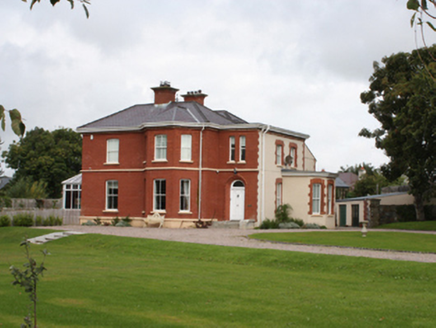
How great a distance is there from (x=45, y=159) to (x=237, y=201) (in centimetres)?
3854

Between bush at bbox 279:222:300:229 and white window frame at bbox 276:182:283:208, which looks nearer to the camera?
bush at bbox 279:222:300:229

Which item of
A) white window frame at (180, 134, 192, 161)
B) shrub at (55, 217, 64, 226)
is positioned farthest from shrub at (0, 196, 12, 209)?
white window frame at (180, 134, 192, 161)

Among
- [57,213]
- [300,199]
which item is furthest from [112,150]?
[300,199]

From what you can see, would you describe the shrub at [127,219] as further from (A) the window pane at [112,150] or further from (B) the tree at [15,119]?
(B) the tree at [15,119]

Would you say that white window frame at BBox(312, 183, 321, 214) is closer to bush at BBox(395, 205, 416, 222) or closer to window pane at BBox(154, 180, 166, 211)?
bush at BBox(395, 205, 416, 222)

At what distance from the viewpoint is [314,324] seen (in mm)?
10992

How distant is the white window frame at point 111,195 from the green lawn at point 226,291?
61.2 ft

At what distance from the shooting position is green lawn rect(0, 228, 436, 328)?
1126 centimetres

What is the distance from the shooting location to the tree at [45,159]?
233 ft

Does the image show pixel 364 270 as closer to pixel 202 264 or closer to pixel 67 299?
pixel 202 264

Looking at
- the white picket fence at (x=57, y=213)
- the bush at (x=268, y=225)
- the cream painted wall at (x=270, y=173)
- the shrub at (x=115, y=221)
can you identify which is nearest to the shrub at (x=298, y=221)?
the cream painted wall at (x=270, y=173)

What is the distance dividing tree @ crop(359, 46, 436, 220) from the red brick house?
16.9 ft

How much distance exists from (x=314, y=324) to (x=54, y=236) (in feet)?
67.5

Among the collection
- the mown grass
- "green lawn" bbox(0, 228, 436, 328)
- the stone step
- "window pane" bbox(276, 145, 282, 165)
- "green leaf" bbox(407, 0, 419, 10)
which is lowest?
"green lawn" bbox(0, 228, 436, 328)
